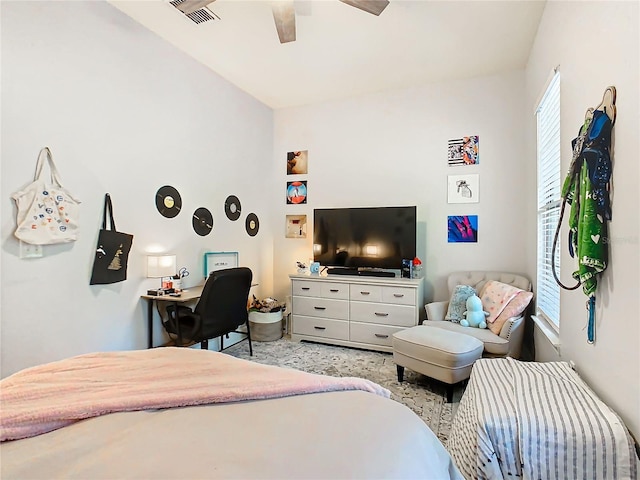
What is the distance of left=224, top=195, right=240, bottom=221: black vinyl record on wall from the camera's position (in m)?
3.84

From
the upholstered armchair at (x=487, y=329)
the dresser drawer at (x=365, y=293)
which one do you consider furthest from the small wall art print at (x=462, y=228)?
the dresser drawer at (x=365, y=293)

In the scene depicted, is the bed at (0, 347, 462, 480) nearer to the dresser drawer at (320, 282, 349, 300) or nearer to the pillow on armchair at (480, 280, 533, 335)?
the pillow on armchair at (480, 280, 533, 335)

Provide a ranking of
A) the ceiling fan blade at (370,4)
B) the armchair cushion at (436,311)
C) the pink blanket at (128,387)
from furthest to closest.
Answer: the armchair cushion at (436,311) < the ceiling fan blade at (370,4) < the pink blanket at (128,387)

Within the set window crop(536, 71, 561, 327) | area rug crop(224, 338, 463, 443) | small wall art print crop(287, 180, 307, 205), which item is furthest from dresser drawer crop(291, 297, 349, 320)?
window crop(536, 71, 561, 327)

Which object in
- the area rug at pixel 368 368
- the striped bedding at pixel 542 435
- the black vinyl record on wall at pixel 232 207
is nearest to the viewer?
the striped bedding at pixel 542 435

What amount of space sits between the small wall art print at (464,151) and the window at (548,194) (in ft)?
2.71

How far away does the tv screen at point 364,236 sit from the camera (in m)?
3.70

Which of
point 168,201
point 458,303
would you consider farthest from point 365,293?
point 168,201

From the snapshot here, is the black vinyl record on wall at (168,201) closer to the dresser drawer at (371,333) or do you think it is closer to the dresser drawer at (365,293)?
the dresser drawer at (365,293)

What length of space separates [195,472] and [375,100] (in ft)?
13.6

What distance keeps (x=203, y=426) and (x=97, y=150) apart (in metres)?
2.38

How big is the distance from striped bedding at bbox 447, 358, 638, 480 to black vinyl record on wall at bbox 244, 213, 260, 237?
324cm

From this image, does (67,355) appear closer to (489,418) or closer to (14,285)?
(14,285)

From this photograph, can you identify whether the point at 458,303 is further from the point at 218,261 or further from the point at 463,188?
the point at 218,261
